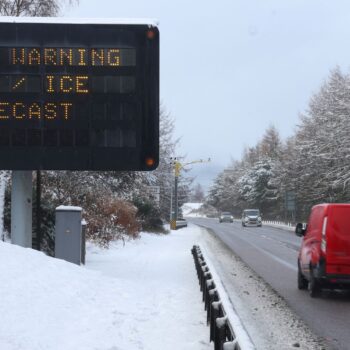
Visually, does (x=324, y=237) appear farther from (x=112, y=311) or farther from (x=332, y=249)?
(x=112, y=311)

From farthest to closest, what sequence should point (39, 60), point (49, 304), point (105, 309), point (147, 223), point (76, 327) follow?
point (147, 223)
point (39, 60)
point (105, 309)
point (49, 304)
point (76, 327)

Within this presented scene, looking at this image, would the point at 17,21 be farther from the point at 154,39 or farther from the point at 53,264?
the point at 53,264

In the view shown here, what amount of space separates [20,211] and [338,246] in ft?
22.6

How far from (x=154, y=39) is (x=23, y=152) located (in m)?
3.66

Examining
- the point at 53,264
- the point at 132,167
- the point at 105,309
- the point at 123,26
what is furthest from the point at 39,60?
the point at 105,309

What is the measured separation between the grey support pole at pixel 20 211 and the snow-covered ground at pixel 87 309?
1823 mm

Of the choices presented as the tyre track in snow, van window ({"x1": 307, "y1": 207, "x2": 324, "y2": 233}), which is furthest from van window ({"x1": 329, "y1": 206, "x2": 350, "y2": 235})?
the tyre track in snow

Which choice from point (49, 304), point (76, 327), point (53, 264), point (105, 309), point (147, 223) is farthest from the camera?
point (147, 223)

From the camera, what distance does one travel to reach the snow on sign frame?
12875mm

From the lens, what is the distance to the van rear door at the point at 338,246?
1190 cm

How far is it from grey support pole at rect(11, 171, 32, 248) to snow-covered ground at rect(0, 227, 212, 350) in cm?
182

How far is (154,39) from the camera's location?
1330cm

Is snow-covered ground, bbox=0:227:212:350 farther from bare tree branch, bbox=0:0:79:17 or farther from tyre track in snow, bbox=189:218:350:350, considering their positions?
bare tree branch, bbox=0:0:79:17

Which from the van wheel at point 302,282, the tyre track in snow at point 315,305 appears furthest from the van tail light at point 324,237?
the van wheel at point 302,282
